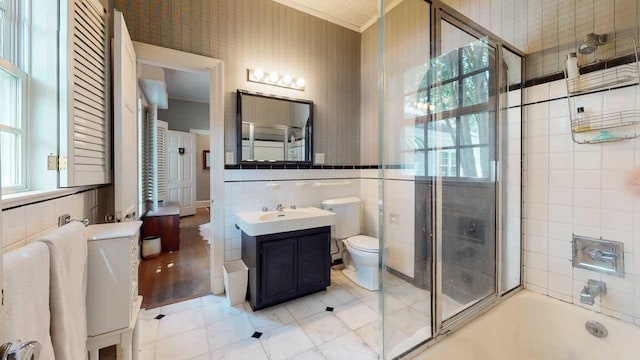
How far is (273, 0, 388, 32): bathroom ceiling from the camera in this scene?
2.69m

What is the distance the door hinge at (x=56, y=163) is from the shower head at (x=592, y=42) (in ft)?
9.21

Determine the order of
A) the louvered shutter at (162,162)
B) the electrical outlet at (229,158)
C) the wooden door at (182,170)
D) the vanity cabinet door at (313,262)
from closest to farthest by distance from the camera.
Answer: the vanity cabinet door at (313,262)
the electrical outlet at (229,158)
the louvered shutter at (162,162)
the wooden door at (182,170)

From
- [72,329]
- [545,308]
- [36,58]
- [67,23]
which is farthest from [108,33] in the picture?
[545,308]

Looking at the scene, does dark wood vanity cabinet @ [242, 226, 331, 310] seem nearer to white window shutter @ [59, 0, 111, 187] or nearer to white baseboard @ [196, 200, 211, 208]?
white window shutter @ [59, 0, 111, 187]

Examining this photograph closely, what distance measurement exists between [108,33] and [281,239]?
1.92 meters

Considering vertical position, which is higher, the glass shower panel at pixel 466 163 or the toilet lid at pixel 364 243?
the glass shower panel at pixel 466 163

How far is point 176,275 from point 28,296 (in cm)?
235

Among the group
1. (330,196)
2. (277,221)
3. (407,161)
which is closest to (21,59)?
(277,221)

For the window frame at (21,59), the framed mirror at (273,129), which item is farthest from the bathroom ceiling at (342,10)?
the window frame at (21,59)

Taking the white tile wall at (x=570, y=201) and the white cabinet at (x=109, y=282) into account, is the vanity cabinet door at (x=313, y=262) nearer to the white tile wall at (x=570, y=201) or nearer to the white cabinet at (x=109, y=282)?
the white cabinet at (x=109, y=282)

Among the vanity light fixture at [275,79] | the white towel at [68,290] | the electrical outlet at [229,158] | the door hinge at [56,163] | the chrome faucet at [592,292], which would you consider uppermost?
the vanity light fixture at [275,79]

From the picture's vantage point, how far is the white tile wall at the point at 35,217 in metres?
0.83

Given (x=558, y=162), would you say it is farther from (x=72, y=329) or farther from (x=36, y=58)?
(x=36, y=58)

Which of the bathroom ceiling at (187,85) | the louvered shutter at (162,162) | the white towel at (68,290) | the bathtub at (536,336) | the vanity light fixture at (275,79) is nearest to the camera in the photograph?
the white towel at (68,290)
